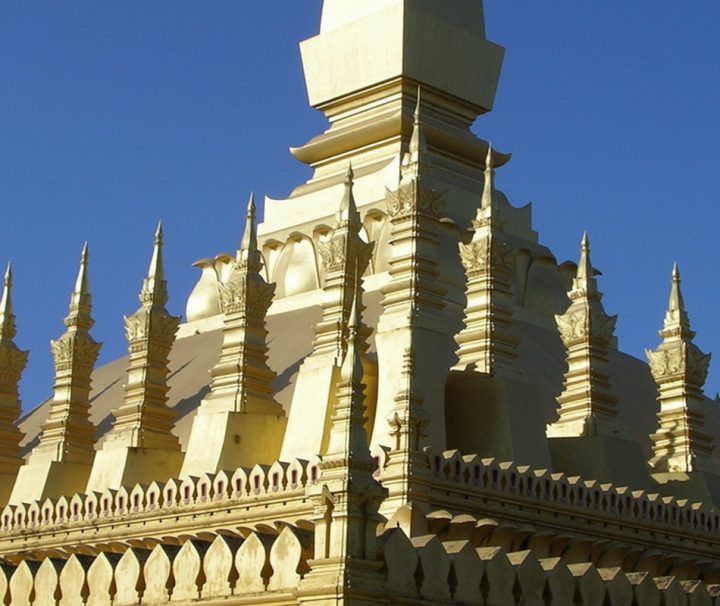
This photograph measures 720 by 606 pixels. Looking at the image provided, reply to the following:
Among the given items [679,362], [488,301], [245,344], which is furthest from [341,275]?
[679,362]

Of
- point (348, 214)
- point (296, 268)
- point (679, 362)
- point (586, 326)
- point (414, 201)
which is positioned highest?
point (296, 268)

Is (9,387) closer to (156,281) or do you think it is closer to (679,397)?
(156,281)

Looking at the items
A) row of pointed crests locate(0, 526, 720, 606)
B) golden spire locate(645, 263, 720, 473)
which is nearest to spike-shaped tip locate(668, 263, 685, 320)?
golden spire locate(645, 263, 720, 473)

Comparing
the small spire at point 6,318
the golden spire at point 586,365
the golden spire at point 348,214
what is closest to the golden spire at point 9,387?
the small spire at point 6,318

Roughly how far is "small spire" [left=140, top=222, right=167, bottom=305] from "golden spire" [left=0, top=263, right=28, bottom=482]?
2797mm

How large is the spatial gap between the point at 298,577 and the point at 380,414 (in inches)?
200

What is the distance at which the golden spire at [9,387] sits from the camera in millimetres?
27453

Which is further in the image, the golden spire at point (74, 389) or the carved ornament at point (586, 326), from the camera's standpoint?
the golden spire at point (74, 389)

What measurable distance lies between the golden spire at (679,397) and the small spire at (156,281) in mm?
7613

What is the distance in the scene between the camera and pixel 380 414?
2162 centimetres

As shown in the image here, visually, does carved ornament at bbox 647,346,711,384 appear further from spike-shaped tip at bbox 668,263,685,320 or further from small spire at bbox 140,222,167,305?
small spire at bbox 140,222,167,305

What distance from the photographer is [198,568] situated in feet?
58.1

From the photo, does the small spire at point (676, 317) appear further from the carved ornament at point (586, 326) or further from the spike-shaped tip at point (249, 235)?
the spike-shaped tip at point (249, 235)

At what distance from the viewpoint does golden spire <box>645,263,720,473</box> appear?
25188 mm
